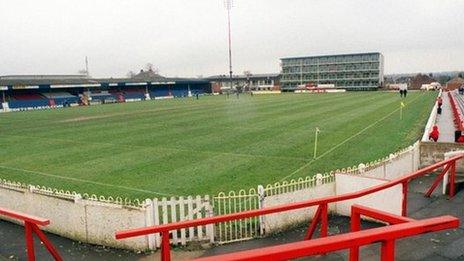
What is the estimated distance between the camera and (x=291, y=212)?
9406mm

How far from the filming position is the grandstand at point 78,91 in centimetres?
6531

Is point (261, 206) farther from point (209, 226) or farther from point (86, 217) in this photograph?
point (86, 217)

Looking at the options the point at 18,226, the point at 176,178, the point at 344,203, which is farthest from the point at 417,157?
the point at 18,226

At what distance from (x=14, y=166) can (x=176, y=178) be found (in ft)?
27.2

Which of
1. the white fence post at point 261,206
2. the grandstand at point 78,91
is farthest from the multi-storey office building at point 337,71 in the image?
the white fence post at point 261,206

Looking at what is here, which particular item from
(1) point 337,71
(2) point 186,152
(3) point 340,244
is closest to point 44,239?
(3) point 340,244

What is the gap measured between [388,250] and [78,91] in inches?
3184

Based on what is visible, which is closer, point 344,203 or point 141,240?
point 141,240

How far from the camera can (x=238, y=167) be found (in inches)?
655

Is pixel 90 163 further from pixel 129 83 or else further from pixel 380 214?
pixel 129 83

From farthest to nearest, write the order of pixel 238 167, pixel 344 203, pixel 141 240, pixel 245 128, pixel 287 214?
pixel 245 128 < pixel 238 167 < pixel 344 203 < pixel 287 214 < pixel 141 240

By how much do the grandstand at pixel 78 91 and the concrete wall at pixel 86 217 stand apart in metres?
58.3

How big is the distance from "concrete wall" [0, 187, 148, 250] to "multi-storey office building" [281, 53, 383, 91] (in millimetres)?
121051

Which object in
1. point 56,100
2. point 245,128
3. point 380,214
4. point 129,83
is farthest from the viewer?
point 129,83
